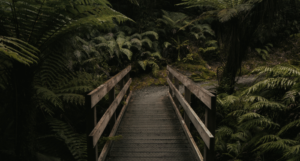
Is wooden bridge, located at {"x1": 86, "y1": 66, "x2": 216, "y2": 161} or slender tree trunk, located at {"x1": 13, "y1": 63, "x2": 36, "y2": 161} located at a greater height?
slender tree trunk, located at {"x1": 13, "y1": 63, "x2": 36, "y2": 161}

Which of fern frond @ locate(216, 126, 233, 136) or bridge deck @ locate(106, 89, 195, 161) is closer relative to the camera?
bridge deck @ locate(106, 89, 195, 161)

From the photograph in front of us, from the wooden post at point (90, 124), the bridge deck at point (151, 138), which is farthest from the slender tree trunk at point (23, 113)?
the bridge deck at point (151, 138)

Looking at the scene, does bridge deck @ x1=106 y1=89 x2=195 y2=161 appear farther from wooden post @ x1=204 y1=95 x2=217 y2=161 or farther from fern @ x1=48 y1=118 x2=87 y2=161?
wooden post @ x1=204 y1=95 x2=217 y2=161

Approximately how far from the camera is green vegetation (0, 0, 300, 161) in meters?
1.80

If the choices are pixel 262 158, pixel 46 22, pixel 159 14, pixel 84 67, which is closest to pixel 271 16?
pixel 262 158

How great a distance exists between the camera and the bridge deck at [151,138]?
2777mm

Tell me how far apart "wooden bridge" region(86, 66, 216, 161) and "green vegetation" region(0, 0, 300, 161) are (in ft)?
1.23

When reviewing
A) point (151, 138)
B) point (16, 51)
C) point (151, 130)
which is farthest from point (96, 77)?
point (16, 51)

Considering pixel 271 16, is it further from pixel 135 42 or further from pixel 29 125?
pixel 135 42

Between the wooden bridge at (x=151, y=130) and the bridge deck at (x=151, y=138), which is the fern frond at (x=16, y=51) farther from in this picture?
the bridge deck at (x=151, y=138)

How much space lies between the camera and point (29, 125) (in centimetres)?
180

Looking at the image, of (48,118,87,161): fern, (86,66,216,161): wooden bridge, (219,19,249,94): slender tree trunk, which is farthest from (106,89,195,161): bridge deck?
(219,19,249,94): slender tree trunk

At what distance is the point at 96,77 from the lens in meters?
5.26

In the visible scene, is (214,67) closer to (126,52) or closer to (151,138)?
(126,52)
